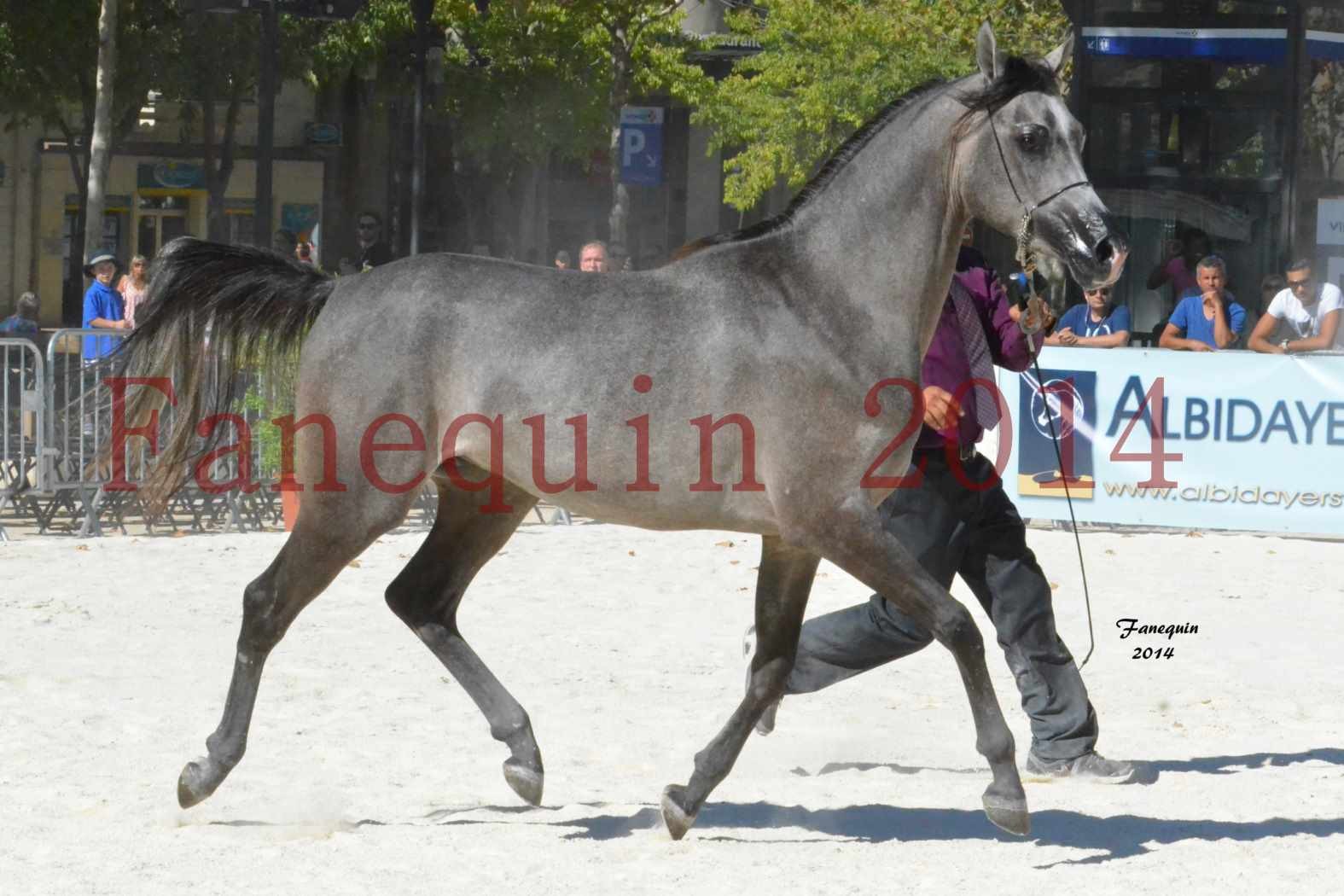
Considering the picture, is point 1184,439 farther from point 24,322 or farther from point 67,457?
point 24,322

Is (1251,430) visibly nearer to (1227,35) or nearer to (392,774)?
(1227,35)

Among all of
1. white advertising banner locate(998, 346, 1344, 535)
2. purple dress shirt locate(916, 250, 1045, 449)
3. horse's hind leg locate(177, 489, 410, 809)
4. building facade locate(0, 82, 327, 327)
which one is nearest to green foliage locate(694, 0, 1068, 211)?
building facade locate(0, 82, 327, 327)

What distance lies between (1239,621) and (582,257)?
15.4 feet

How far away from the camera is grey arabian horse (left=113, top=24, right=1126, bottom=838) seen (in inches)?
195

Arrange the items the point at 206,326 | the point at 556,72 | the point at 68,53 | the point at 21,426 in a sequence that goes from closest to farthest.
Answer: the point at 206,326 < the point at 21,426 < the point at 68,53 < the point at 556,72

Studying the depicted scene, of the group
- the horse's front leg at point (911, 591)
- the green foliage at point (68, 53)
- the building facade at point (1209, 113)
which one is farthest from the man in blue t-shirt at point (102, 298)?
the green foliage at point (68, 53)

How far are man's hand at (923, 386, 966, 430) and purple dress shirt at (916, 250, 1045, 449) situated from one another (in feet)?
0.23

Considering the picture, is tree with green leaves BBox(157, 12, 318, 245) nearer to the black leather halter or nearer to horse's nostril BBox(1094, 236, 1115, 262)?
the black leather halter

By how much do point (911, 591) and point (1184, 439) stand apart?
7676mm

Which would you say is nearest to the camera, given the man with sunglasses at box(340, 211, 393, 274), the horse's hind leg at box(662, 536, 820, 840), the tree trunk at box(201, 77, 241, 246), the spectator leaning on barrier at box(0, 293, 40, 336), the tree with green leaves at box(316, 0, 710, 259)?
the horse's hind leg at box(662, 536, 820, 840)

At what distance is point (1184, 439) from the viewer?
39.7 feet

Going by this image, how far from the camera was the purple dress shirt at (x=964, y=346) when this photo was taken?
Answer: 5.89 metres

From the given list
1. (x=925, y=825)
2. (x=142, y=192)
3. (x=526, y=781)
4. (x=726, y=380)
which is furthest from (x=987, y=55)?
(x=142, y=192)

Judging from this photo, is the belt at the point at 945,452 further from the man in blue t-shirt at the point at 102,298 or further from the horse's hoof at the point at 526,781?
the man in blue t-shirt at the point at 102,298
